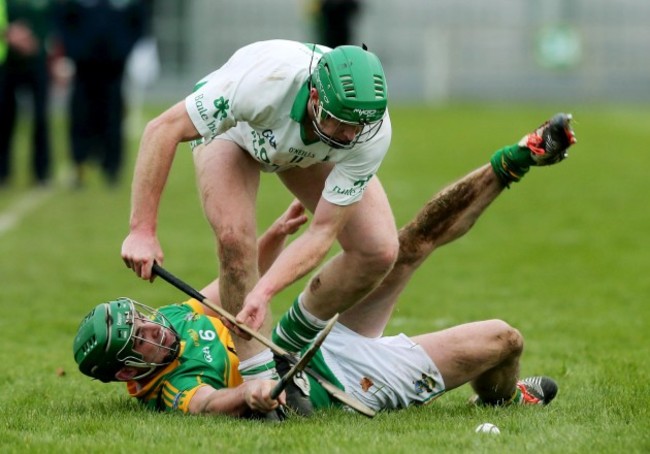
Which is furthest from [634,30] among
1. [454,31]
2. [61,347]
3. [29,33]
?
[61,347]

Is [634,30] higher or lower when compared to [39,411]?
lower

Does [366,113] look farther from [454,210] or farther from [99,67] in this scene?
[99,67]

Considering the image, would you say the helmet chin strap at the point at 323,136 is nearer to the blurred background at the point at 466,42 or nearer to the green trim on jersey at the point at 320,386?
the green trim on jersey at the point at 320,386

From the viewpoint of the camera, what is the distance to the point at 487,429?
18.5ft

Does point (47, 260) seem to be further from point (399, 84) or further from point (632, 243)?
point (399, 84)

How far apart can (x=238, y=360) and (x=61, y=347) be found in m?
2.24

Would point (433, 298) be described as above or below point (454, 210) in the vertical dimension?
below

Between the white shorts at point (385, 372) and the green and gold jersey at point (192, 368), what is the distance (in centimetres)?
45

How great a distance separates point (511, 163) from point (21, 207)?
29.5 feet

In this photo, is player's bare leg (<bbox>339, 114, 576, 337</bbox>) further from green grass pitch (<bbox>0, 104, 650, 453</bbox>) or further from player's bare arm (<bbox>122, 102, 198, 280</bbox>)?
player's bare arm (<bbox>122, 102, 198, 280</bbox>)

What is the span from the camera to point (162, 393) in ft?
20.2

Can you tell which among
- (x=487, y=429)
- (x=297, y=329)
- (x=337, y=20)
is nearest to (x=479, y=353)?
(x=487, y=429)

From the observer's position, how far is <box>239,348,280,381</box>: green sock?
6.12m

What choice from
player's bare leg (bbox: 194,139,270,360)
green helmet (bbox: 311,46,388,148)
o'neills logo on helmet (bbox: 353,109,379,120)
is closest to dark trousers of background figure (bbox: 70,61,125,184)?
player's bare leg (bbox: 194,139,270,360)
